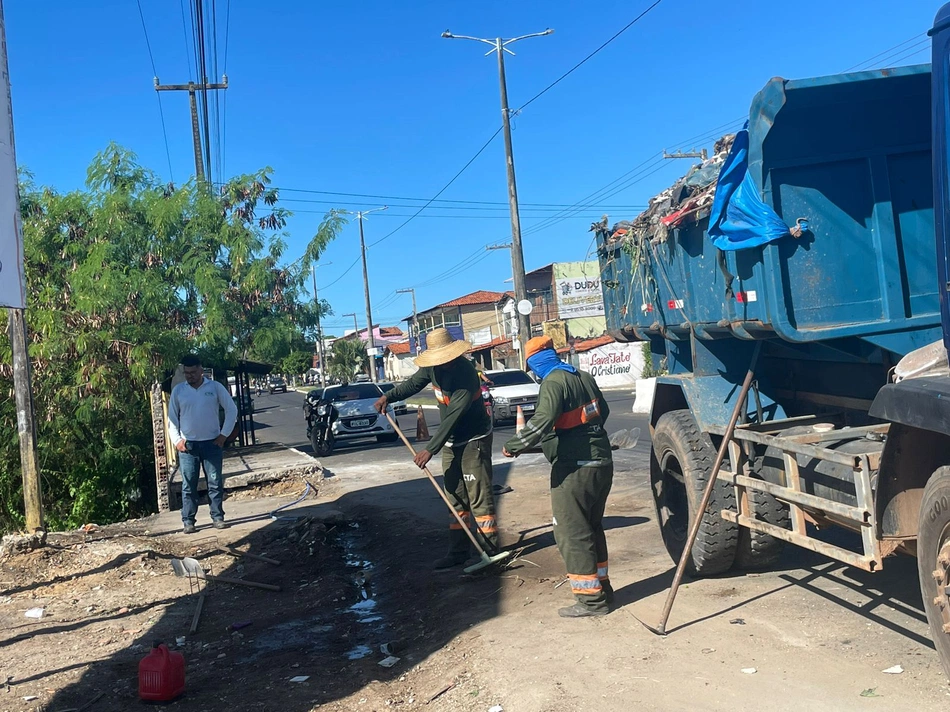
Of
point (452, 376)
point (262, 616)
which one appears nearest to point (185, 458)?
point (262, 616)

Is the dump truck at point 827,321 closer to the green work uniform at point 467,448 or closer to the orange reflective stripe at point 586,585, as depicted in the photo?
the orange reflective stripe at point 586,585

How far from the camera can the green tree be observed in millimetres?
85062

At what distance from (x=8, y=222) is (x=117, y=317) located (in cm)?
839

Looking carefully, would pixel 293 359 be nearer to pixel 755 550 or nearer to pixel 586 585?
pixel 755 550

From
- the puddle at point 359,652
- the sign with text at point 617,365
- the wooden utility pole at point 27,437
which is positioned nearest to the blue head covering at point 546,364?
the puddle at point 359,652

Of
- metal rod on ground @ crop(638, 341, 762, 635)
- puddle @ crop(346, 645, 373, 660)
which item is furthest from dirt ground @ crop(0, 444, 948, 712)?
metal rod on ground @ crop(638, 341, 762, 635)

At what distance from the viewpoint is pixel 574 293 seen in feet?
184

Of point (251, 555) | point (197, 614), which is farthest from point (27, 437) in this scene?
point (197, 614)

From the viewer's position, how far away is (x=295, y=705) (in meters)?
4.68

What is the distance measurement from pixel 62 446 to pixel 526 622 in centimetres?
1053

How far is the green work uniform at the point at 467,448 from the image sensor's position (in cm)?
709

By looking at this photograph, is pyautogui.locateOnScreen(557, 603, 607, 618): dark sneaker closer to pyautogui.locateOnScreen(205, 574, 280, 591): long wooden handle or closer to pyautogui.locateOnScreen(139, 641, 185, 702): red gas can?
pyautogui.locateOnScreen(139, 641, 185, 702): red gas can

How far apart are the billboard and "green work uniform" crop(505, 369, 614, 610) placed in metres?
50.1

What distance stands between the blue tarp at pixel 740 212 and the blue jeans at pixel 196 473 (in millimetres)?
6123
